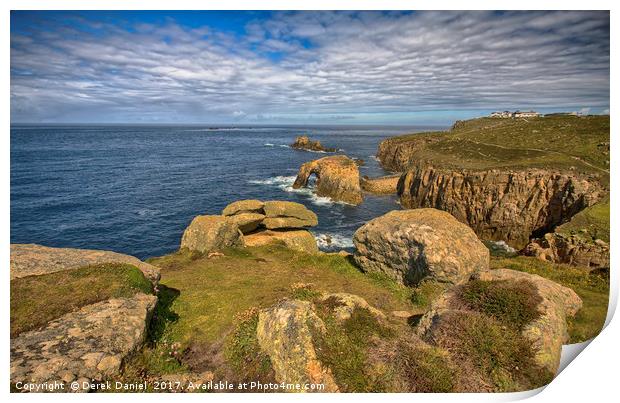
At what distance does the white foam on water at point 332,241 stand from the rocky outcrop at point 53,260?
2817 centimetres

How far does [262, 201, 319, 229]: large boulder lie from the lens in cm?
3325

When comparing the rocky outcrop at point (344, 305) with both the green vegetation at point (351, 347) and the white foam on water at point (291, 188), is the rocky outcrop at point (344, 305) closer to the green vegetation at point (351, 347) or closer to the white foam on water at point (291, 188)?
the green vegetation at point (351, 347)

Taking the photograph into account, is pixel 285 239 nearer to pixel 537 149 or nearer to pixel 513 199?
pixel 513 199

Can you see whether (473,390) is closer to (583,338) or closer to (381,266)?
(583,338)

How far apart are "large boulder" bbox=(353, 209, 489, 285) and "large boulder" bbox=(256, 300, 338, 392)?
27.0 feet

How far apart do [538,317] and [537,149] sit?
1976 inches

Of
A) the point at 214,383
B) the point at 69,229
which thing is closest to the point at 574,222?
the point at 214,383

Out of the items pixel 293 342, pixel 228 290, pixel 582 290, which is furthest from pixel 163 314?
pixel 582 290

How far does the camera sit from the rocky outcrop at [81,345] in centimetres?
896

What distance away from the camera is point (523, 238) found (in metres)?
40.6

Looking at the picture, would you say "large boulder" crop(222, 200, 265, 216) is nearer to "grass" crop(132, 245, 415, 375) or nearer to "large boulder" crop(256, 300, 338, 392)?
"grass" crop(132, 245, 415, 375)

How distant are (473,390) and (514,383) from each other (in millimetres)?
1320

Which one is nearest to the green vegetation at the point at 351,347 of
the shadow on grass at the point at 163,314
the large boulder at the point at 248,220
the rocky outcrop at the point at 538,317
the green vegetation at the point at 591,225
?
the rocky outcrop at the point at 538,317

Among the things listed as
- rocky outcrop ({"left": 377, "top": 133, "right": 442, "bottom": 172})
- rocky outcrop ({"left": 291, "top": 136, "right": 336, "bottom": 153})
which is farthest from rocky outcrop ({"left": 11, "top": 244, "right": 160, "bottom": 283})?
rocky outcrop ({"left": 291, "top": 136, "right": 336, "bottom": 153})
